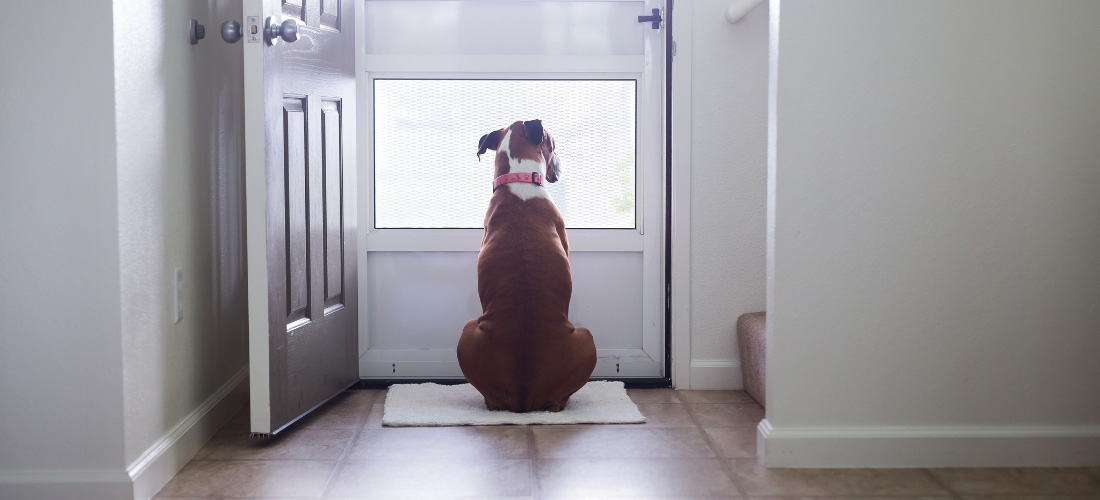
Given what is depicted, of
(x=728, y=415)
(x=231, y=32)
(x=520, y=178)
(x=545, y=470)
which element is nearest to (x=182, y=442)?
(x=545, y=470)

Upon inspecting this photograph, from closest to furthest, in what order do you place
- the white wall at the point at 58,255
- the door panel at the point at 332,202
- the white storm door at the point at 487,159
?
the white wall at the point at 58,255
the door panel at the point at 332,202
the white storm door at the point at 487,159

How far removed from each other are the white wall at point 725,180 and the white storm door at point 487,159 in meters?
0.15

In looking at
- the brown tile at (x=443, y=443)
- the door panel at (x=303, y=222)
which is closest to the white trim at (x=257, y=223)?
the door panel at (x=303, y=222)

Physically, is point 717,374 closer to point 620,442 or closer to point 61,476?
point 620,442

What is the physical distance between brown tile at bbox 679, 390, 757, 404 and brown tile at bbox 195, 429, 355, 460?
43.1 inches

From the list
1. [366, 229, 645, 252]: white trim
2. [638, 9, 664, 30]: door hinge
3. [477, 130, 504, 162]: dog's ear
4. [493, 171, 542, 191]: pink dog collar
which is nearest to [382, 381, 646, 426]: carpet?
[366, 229, 645, 252]: white trim

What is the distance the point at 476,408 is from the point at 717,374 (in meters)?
0.87

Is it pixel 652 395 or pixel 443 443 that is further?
pixel 652 395

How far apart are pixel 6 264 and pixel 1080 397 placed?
95.0 inches

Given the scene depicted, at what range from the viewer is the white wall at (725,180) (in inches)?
102

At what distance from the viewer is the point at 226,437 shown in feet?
6.95

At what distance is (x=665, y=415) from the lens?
235cm

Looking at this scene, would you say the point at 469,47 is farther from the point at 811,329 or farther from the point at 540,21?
the point at 811,329

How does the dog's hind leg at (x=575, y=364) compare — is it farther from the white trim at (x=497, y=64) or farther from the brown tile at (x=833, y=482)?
the white trim at (x=497, y=64)
